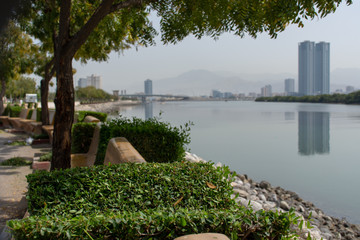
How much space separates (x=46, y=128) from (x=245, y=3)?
39.9ft

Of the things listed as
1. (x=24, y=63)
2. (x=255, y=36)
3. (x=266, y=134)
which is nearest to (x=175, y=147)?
(x=255, y=36)

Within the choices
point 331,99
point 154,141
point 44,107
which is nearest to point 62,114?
point 154,141

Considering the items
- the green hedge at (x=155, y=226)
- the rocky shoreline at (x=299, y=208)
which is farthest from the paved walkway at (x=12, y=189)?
the rocky shoreline at (x=299, y=208)

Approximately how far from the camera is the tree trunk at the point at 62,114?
19.4ft

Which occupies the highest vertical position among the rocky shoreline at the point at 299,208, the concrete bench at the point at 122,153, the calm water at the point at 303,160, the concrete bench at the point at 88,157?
the concrete bench at the point at 122,153

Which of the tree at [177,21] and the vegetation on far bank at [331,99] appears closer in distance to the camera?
the tree at [177,21]

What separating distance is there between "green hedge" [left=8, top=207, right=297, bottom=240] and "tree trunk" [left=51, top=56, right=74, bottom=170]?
373 centimetres

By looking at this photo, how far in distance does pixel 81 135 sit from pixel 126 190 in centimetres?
709

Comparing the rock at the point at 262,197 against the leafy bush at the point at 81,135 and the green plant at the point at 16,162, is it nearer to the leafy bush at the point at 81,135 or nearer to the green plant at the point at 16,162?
the leafy bush at the point at 81,135

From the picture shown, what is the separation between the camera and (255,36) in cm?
625

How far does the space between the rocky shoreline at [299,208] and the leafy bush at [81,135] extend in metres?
4.38

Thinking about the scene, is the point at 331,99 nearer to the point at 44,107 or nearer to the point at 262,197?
the point at 44,107

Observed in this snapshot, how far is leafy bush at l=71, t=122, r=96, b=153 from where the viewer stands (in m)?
9.73

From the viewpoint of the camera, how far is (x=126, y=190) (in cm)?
311
